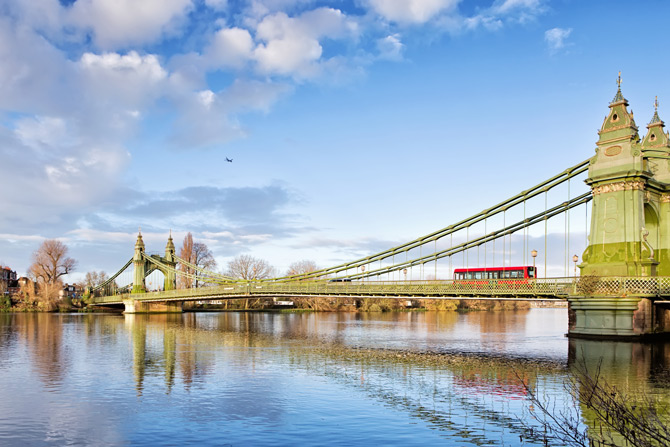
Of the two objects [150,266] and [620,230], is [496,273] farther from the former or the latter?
[150,266]

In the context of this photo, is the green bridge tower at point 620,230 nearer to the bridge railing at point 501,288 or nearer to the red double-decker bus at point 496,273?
the bridge railing at point 501,288

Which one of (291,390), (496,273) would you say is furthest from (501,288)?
(496,273)

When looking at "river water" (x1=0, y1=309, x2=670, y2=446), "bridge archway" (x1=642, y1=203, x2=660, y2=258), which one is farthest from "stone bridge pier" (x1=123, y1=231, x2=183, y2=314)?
"bridge archway" (x1=642, y1=203, x2=660, y2=258)

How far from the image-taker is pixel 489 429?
16.0m

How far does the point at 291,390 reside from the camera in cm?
2169

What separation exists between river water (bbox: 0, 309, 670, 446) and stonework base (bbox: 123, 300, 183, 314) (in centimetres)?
5373

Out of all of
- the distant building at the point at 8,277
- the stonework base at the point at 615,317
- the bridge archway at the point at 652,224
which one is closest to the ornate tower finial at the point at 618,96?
the bridge archway at the point at 652,224

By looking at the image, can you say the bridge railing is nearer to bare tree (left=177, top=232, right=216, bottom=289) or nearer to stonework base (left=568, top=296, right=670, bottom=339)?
stonework base (left=568, top=296, right=670, bottom=339)

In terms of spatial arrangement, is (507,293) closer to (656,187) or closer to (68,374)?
(656,187)

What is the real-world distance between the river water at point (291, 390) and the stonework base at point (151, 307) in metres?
53.7

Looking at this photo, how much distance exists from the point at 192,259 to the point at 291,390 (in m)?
91.8

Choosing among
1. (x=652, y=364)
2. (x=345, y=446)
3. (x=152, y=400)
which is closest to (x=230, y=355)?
(x=152, y=400)

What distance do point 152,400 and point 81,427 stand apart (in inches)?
149

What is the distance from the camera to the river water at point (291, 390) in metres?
15.6
